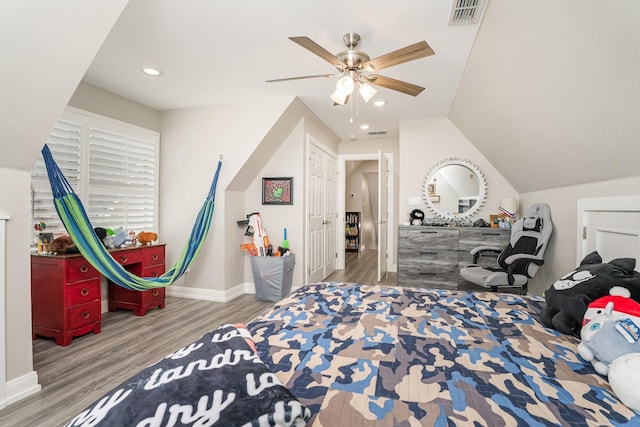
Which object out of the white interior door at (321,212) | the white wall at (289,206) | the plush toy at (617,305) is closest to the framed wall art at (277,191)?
the white wall at (289,206)

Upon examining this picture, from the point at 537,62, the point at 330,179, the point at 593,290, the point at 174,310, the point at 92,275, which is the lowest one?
the point at 174,310

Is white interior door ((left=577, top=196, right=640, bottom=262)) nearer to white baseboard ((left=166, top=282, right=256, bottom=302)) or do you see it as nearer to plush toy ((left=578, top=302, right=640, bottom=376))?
plush toy ((left=578, top=302, right=640, bottom=376))

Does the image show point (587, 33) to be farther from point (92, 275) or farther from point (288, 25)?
point (92, 275)

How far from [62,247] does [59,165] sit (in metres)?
0.84

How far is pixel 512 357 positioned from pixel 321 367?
2.35ft

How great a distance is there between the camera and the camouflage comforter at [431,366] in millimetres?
843

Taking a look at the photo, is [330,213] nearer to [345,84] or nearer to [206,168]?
[206,168]

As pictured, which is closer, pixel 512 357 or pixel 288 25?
pixel 512 357

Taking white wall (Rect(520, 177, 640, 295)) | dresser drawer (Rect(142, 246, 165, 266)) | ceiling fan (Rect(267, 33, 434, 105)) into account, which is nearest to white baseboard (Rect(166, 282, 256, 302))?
dresser drawer (Rect(142, 246, 165, 266))

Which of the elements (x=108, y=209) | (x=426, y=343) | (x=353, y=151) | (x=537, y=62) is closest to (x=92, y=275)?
(x=108, y=209)

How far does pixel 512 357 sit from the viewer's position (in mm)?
1155

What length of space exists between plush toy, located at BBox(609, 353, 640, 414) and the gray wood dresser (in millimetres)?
2814

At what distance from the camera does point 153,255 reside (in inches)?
136

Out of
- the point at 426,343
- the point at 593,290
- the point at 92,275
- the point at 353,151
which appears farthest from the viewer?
the point at 353,151
